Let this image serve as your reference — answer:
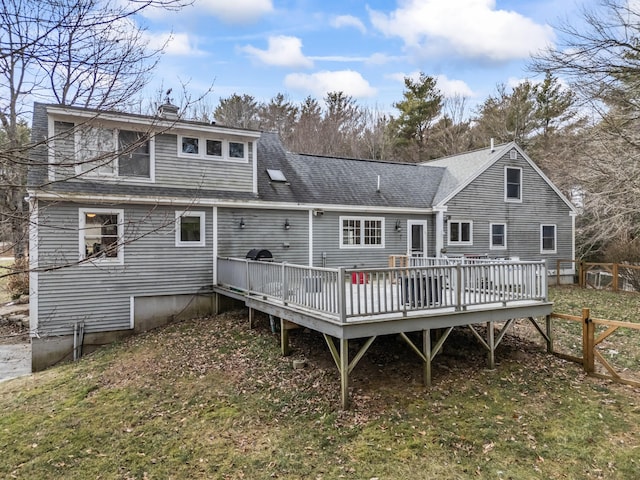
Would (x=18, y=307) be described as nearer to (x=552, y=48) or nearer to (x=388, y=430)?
(x=388, y=430)

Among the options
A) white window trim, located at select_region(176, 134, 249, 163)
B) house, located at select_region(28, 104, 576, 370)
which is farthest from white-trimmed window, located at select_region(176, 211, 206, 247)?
white window trim, located at select_region(176, 134, 249, 163)

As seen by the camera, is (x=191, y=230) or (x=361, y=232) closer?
(x=191, y=230)

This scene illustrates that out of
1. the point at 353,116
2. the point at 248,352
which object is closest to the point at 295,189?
the point at 248,352

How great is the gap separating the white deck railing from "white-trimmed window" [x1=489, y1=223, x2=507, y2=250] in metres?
8.42

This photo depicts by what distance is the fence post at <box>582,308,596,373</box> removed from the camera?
7477 mm

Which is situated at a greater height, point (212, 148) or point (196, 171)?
point (212, 148)

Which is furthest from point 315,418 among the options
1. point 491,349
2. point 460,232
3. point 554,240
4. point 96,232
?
point 554,240

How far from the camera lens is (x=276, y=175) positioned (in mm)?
13289

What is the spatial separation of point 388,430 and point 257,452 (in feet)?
6.11

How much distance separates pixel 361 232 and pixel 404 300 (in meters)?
7.23

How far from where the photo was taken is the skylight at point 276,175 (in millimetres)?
13151

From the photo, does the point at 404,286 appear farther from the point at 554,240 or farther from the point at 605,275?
the point at 605,275

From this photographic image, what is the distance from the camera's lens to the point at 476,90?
31.9 m

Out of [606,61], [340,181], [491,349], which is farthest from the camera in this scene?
[340,181]
